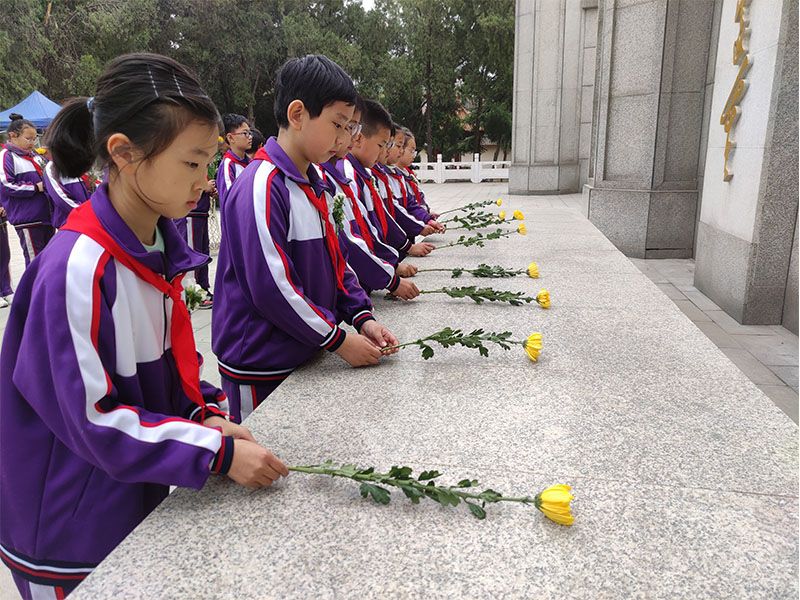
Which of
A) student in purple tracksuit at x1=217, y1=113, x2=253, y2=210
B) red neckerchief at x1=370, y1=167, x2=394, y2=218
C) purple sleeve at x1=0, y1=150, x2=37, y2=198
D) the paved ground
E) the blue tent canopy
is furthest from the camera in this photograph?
the blue tent canopy

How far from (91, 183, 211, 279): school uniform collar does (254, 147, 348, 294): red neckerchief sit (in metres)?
0.64

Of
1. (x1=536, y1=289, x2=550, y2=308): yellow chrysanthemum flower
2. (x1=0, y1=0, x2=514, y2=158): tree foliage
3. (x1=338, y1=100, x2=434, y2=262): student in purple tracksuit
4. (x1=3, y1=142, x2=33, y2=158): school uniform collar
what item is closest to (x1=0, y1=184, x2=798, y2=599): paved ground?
(x1=536, y1=289, x2=550, y2=308): yellow chrysanthemum flower

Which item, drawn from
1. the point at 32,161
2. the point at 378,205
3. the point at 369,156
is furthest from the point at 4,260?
the point at 369,156

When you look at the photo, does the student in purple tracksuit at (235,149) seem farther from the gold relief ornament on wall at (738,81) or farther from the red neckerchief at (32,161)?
the gold relief ornament on wall at (738,81)

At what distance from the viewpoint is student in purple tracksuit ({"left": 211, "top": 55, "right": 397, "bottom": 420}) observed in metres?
1.77

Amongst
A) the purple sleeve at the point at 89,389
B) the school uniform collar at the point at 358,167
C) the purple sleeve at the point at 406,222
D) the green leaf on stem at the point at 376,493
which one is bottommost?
the green leaf on stem at the point at 376,493

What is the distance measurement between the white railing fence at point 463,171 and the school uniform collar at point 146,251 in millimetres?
20183

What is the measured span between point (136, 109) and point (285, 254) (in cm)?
69

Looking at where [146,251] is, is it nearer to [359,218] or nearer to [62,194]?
[359,218]

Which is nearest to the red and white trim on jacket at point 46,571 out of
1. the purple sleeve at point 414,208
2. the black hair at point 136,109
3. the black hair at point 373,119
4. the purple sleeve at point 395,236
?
the black hair at point 136,109

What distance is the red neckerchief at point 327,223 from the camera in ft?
6.38

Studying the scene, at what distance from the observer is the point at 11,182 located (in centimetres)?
595

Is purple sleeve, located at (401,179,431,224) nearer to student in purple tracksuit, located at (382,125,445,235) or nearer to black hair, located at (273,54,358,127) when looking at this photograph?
student in purple tracksuit, located at (382,125,445,235)

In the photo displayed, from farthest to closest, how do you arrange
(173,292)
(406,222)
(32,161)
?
1. (32,161)
2. (406,222)
3. (173,292)
